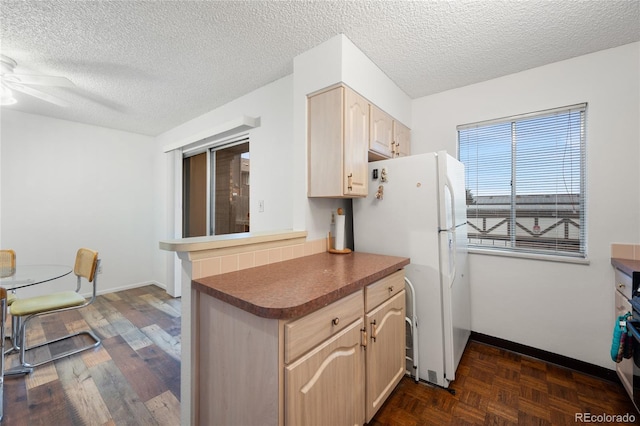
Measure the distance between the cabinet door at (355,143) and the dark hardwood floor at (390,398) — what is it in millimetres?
1398

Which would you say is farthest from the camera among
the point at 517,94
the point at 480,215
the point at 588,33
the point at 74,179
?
the point at 74,179

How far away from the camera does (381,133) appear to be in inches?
85.5

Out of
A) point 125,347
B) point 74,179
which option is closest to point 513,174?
point 125,347

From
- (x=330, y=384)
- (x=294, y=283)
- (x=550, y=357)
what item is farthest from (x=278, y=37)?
(x=550, y=357)

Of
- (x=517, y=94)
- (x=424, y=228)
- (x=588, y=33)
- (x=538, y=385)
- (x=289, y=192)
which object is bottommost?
(x=538, y=385)

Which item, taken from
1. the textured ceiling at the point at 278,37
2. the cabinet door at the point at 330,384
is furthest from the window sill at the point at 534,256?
the cabinet door at the point at 330,384

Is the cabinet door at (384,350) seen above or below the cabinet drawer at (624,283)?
below

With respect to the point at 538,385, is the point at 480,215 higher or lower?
higher

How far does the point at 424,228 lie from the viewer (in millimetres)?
1804

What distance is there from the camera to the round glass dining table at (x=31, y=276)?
1.91 meters

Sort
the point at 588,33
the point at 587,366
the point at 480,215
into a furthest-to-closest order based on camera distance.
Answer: the point at 480,215, the point at 587,366, the point at 588,33

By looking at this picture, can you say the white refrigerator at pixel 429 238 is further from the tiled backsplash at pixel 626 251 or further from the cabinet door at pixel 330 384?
the tiled backsplash at pixel 626 251

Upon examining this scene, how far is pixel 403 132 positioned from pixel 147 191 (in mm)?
3891

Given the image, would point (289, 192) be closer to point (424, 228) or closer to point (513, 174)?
point (424, 228)
